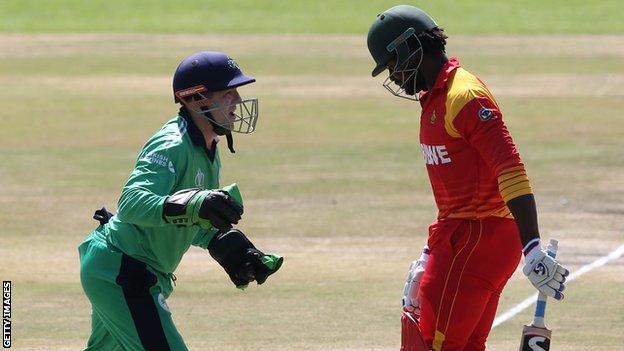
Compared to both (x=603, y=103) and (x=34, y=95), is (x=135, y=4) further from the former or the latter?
(x=603, y=103)

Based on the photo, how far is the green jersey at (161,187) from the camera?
682 cm

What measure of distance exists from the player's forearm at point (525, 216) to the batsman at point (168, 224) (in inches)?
53.0

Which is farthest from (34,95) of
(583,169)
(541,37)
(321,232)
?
(541,37)

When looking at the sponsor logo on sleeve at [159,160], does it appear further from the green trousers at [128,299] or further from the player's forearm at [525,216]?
the player's forearm at [525,216]

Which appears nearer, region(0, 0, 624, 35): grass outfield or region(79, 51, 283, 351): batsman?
region(79, 51, 283, 351): batsman

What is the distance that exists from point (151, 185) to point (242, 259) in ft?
3.03

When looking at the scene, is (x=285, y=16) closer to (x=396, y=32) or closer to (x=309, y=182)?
(x=309, y=182)

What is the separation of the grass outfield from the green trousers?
38.7m

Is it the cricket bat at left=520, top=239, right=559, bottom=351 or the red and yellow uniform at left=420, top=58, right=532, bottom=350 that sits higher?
the red and yellow uniform at left=420, top=58, right=532, bottom=350

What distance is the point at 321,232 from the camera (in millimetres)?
15367

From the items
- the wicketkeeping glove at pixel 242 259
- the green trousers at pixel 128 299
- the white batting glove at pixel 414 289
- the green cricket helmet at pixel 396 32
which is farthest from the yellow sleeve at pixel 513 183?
the green trousers at pixel 128 299

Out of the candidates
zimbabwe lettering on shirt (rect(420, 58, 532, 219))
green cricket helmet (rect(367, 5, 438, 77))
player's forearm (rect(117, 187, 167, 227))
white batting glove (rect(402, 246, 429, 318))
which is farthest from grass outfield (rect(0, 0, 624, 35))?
player's forearm (rect(117, 187, 167, 227))

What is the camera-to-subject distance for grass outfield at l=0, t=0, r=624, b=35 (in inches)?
1847

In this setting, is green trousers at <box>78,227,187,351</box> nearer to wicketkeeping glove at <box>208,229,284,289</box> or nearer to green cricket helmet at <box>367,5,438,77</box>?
wicketkeeping glove at <box>208,229,284,289</box>
